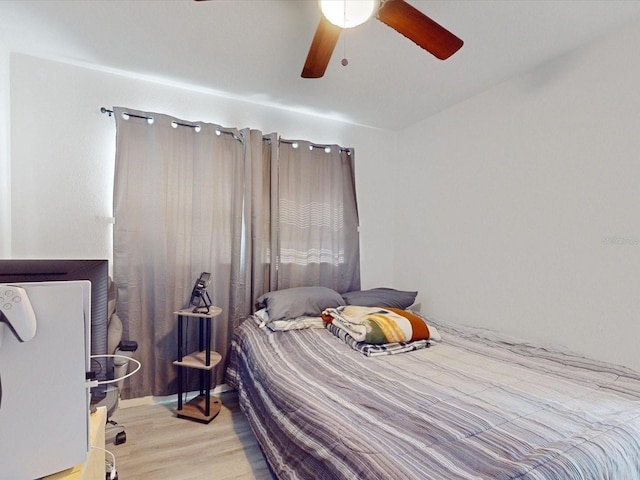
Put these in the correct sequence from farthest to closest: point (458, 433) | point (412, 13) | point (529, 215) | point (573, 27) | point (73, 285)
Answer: point (529, 215), point (573, 27), point (412, 13), point (458, 433), point (73, 285)

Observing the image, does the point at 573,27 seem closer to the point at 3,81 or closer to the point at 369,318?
the point at 369,318

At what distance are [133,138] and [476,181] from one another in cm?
273

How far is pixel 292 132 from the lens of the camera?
3.13m

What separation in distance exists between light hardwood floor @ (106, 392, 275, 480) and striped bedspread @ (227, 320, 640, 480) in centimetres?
25

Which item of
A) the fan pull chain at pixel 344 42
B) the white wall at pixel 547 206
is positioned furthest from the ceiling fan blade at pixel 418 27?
the white wall at pixel 547 206

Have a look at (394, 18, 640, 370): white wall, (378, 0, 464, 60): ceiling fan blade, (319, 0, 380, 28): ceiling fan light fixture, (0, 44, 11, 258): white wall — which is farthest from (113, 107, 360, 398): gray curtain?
(378, 0, 464, 60): ceiling fan blade

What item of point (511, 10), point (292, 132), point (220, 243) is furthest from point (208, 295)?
point (511, 10)

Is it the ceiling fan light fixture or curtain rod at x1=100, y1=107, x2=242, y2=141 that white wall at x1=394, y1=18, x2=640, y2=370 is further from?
curtain rod at x1=100, y1=107, x2=242, y2=141

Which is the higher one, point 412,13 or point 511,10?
point 511,10

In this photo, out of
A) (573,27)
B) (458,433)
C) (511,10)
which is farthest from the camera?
(573,27)

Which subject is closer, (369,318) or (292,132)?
(369,318)

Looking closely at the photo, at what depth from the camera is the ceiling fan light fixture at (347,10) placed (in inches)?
55.1

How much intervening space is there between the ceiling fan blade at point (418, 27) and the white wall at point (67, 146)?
6.05ft

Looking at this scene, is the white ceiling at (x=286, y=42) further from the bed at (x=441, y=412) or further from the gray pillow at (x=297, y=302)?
the bed at (x=441, y=412)
